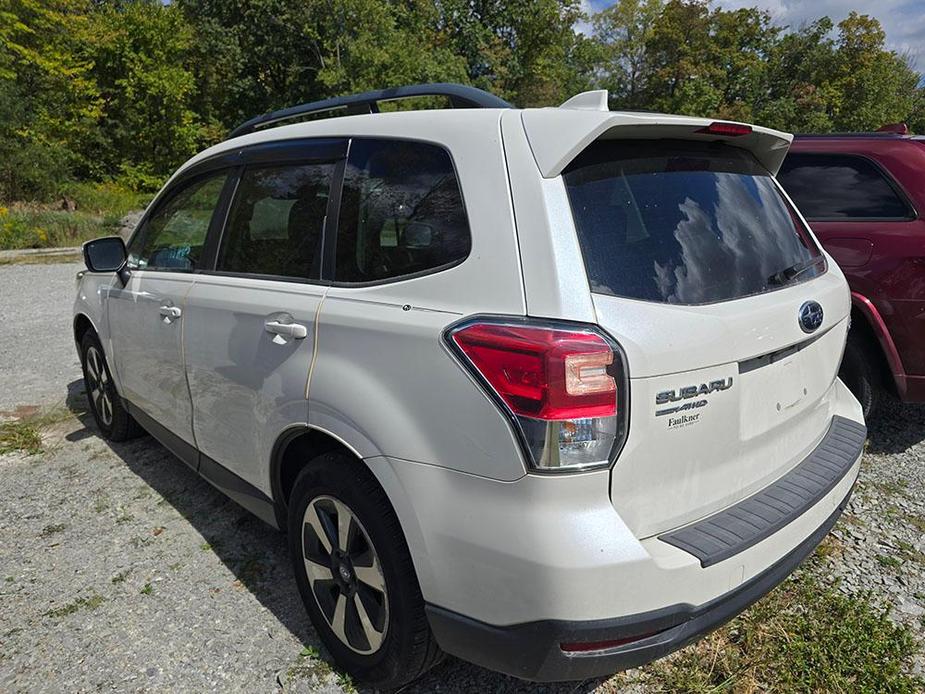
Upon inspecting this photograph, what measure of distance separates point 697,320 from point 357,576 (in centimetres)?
131

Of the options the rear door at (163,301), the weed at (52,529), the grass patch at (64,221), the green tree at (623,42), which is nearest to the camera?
the rear door at (163,301)

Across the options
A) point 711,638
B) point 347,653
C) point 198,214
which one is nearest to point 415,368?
point 347,653

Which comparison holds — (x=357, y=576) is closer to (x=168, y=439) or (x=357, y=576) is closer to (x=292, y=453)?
(x=292, y=453)

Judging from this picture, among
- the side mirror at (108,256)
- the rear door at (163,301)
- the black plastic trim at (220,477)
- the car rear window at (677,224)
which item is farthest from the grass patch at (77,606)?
the car rear window at (677,224)

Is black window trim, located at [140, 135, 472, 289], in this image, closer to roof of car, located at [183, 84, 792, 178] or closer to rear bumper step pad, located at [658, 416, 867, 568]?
roof of car, located at [183, 84, 792, 178]

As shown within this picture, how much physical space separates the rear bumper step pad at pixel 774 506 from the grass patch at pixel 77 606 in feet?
7.81

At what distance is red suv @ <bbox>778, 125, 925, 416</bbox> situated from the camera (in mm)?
3518

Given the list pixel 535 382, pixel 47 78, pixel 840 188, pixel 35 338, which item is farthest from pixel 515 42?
pixel 535 382

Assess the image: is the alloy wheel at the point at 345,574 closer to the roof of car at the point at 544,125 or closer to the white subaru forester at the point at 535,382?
the white subaru forester at the point at 535,382

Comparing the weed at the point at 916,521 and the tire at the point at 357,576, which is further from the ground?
the tire at the point at 357,576

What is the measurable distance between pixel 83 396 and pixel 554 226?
17.0 feet

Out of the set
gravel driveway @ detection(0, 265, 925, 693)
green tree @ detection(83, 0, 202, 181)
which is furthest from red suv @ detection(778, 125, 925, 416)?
green tree @ detection(83, 0, 202, 181)

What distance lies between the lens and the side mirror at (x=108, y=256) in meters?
3.57

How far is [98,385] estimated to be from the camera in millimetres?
4332
